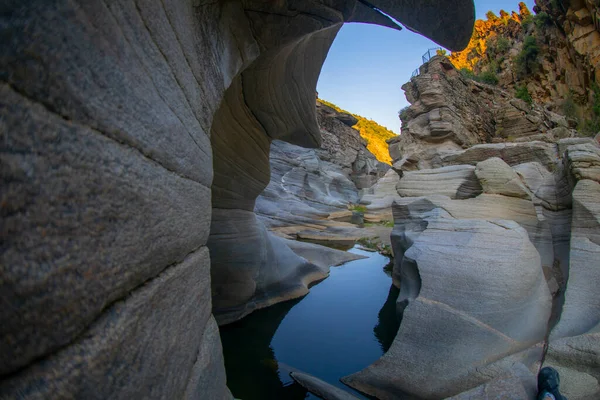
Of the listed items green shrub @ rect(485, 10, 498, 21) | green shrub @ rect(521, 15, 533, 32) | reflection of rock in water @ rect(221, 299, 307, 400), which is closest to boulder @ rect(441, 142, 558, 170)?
reflection of rock in water @ rect(221, 299, 307, 400)

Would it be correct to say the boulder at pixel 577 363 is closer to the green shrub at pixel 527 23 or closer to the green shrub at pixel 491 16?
the green shrub at pixel 527 23

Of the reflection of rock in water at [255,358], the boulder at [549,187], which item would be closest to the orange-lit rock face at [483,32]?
the boulder at [549,187]

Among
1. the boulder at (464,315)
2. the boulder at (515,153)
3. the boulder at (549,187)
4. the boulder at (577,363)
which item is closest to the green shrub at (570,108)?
the boulder at (515,153)

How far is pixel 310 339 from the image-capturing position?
14.0 ft

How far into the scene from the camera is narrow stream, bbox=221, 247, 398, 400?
3.36 meters

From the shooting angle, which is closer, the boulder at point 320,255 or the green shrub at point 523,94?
the boulder at point 320,255

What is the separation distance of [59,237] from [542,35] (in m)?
29.9

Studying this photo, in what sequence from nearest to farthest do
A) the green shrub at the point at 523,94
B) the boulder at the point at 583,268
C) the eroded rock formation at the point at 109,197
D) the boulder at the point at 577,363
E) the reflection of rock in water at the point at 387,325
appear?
the eroded rock formation at the point at 109,197, the boulder at the point at 577,363, the boulder at the point at 583,268, the reflection of rock in water at the point at 387,325, the green shrub at the point at 523,94

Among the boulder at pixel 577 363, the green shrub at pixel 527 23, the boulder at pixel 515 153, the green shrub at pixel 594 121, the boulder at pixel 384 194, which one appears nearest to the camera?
the boulder at pixel 577 363

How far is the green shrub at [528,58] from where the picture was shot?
22.2 metres

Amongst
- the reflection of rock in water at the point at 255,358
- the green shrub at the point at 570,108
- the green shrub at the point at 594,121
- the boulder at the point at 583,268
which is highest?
the green shrub at the point at 570,108

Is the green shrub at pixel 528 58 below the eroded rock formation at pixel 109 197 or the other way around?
the other way around

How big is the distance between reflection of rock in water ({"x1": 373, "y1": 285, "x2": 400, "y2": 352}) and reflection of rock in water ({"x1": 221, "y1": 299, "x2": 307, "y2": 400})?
1483mm

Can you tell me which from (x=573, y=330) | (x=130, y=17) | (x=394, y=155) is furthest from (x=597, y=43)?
(x=130, y=17)
